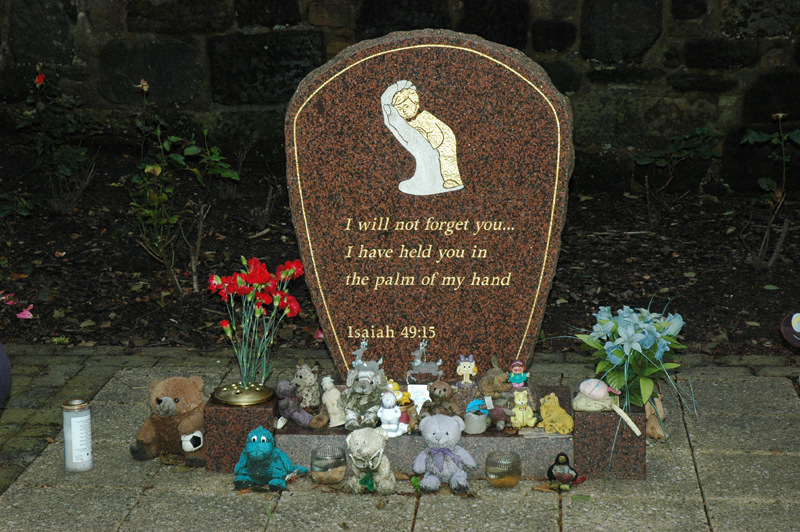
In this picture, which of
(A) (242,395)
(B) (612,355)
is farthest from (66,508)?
(B) (612,355)

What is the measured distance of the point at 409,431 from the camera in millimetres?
3777

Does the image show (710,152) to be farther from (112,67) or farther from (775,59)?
(112,67)

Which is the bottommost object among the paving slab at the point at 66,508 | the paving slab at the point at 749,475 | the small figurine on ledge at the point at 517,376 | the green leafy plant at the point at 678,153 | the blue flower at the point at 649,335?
the paving slab at the point at 66,508

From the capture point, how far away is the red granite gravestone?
3.88 meters

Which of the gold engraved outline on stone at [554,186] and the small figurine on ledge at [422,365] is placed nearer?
the gold engraved outline on stone at [554,186]

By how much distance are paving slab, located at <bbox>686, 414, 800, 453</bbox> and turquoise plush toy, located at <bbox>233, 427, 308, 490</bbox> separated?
1871 mm

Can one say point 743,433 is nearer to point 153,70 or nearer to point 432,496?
point 432,496

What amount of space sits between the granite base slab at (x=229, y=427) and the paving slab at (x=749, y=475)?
1.88 meters

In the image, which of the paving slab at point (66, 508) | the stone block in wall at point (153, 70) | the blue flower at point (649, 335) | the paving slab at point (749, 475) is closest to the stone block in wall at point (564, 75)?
the stone block in wall at point (153, 70)

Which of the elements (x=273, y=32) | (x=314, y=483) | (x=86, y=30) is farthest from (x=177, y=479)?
(x=86, y=30)

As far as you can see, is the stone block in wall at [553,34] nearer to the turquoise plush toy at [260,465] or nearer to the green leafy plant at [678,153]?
the green leafy plant at [678,153]

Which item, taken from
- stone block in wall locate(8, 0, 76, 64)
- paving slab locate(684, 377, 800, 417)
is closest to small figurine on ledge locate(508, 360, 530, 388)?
paving slab locate(684, 377, 800, 417)

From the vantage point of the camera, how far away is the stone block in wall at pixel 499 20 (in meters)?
6.86

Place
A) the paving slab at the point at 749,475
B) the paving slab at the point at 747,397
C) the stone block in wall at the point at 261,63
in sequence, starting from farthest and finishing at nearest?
the stone block in wall at the point at 261,63, the paving slab at the point at 747,397, the paving slab at the point at 749,475
